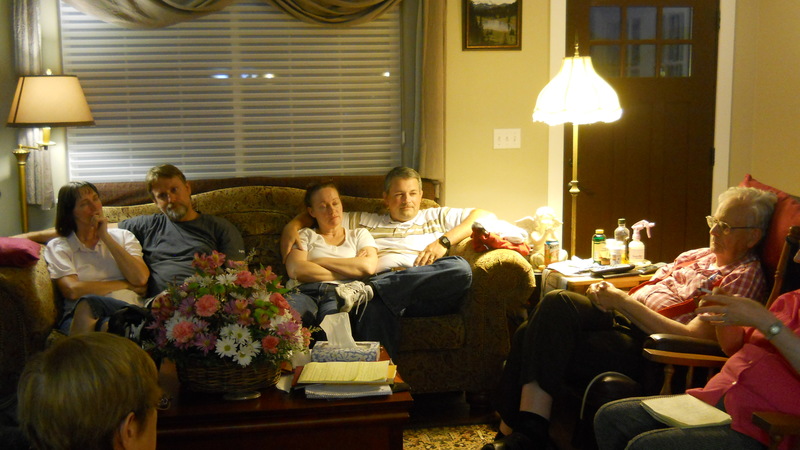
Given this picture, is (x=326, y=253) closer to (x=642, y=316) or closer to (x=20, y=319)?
(x=20, y=319)

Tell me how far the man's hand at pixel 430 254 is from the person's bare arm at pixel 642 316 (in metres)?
1.06

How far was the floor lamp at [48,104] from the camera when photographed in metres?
3.63

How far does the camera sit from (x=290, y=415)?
2074mm

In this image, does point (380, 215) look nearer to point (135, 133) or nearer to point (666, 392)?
point (135, 133)

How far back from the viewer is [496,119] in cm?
440

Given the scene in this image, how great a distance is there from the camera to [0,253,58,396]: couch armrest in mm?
2924

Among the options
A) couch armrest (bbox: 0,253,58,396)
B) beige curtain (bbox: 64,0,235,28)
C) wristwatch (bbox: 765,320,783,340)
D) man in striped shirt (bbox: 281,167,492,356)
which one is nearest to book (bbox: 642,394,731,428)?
wristwatch (bbox: 765,320,783,340)

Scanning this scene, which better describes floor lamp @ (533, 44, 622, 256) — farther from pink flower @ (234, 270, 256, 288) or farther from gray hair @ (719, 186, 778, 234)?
pink flower @ (234, 270, 256, 288)

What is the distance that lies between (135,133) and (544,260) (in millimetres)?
2382

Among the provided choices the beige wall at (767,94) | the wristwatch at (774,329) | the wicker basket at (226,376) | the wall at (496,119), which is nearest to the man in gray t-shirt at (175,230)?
the wall at (496,119)

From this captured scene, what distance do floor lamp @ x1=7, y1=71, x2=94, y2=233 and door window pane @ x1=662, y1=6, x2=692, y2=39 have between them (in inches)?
129

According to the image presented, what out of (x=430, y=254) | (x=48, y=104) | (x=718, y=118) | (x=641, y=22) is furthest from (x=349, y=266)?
(x=718, y=118)

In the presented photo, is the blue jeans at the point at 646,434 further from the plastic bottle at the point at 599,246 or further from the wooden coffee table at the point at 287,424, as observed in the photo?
the plastic bottle at the point at 599,246

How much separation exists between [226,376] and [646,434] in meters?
1.16
